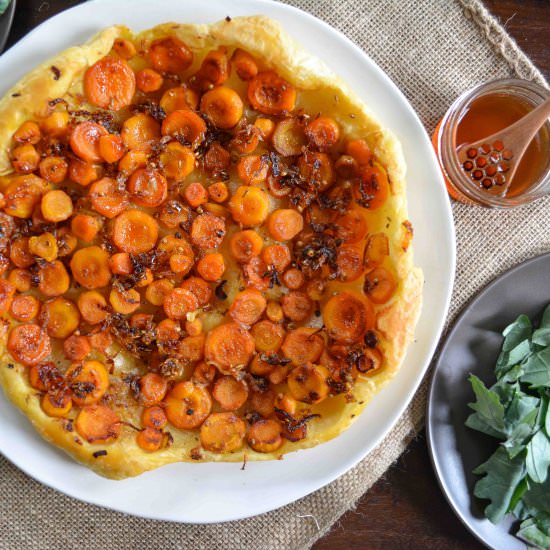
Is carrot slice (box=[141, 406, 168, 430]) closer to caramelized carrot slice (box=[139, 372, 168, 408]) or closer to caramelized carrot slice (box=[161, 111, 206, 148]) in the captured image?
caramelized carrot slice (box=[139, 372, 168, 408])

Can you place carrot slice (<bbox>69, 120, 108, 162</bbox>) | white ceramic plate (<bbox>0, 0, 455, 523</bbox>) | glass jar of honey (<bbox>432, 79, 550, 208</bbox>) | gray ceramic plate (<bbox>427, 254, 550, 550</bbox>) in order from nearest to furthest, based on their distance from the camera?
carrot slice (<bbox>69, 120, 108, 162</bbox>) < white ceramic plate (<bbox>0, 0, 455, 523</bbox>) < glass jar of honey (<bbox>432, 79, 550, 208</bbox>) < gray ceramic plate (<bbox>427, 254, 550, 550</bbox>)

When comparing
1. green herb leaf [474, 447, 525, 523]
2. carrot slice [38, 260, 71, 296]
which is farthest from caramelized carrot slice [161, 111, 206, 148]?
green herb leaf [474, 447, 525, 523]

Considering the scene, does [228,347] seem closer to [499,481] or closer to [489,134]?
[499,481]

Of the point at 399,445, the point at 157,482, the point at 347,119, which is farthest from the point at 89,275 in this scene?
the point at 399,445

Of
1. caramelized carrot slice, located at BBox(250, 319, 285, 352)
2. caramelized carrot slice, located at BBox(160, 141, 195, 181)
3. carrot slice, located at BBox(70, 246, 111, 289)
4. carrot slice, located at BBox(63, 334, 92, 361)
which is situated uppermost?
caramelized carrot slice, located at BBox(160, 141, 195, 181)

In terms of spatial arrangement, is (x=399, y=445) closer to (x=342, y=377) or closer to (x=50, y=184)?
(x=342, y=377)

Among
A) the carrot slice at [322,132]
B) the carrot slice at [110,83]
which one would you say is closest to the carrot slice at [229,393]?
the carrot slice at [322,132]
